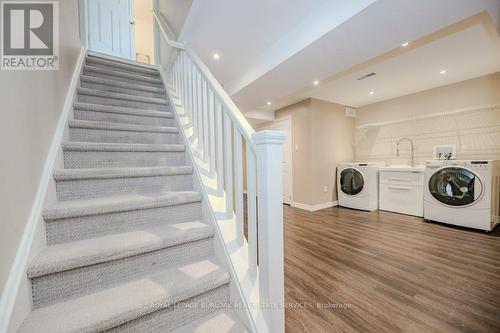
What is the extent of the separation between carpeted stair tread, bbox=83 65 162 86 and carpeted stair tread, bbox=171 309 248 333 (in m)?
2.64

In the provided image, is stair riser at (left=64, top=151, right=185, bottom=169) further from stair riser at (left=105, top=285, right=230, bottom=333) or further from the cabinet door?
the cabinet door

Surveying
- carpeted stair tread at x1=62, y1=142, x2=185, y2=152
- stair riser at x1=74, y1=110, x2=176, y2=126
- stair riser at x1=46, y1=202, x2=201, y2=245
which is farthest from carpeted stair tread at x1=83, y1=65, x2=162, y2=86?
stair riser at x1=46, y1=202, x2=201, y2=245

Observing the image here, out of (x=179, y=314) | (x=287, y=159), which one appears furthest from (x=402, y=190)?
(x=179, y=314)

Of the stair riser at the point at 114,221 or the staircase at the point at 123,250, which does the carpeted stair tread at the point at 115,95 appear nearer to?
the staircase at the point at 123,250

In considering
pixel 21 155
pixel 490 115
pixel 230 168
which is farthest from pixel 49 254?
pixel 490 115

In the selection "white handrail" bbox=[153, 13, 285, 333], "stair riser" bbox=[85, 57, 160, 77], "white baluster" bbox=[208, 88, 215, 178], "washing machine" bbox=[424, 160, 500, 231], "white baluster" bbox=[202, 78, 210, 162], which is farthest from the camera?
"washing machine" bbox=[424, 160, 500, 231]

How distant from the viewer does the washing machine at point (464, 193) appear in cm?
259

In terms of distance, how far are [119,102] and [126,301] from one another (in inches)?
73.3

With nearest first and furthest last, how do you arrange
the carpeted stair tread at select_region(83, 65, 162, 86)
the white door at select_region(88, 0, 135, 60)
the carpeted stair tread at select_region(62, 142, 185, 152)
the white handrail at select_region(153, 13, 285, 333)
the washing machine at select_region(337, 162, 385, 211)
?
the white handrail at select_region(153, 13, 285, 333) → the carpeted stair tread at select_region(62, 142, 185, 152) → the carpeted stair tread at select_region(83, 65, 162, 86) → the white door at select_region(88, 0, 135, 60) → the washing machine at select_region(337, 162, 385, 211)

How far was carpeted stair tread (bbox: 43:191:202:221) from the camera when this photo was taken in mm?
970

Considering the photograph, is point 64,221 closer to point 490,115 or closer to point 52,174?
point 52,174

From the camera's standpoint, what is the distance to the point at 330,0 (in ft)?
5.87

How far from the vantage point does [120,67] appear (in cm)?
257

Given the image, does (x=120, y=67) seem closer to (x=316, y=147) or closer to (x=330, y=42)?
(x=330, y=42)
